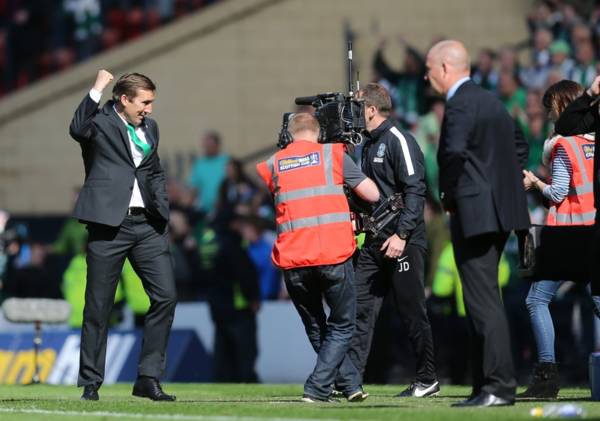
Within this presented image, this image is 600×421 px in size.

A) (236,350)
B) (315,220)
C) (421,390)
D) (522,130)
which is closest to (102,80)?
(315,220)

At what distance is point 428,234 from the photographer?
17.2 meters

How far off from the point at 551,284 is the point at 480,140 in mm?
2446

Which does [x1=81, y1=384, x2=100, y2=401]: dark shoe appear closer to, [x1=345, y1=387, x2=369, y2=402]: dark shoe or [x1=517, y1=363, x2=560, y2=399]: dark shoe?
[x1=345, y1=387, x2=369, y2=402]: dark shoe

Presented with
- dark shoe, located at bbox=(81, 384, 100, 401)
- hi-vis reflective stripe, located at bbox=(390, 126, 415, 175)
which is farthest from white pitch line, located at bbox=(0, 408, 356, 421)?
hi-vis reflective stripe, located at bbox=(390, 126, 415, 175)

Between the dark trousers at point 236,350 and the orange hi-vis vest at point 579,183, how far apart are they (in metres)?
7.19

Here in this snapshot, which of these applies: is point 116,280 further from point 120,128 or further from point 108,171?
point 120,128

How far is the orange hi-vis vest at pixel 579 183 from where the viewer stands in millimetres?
11227

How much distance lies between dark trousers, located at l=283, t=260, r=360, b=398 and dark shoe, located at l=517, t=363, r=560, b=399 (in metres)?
1.45

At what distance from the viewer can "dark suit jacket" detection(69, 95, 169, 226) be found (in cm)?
1073

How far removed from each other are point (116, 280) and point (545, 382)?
3230 millimetres

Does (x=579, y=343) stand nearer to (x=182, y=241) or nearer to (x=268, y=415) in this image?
(x=182, y=241)

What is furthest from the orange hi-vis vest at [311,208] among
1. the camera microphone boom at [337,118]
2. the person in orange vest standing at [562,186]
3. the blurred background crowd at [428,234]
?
the blurred background crowd at [428,234]

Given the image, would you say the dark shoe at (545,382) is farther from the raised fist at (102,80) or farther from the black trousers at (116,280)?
the raised fist at (102,80)

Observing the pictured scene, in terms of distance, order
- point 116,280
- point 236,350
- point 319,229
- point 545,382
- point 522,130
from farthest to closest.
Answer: point 236,350 < point 522,130 < point 545,382 < point 116,280 < point 319,229
